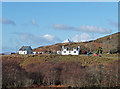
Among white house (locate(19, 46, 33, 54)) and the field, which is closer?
the field

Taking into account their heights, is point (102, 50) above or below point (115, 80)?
above

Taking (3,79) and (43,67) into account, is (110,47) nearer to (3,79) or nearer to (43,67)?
(43,67)

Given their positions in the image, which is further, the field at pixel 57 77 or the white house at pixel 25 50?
the white house at pixel 25 50

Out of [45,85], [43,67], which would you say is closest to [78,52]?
[43,67]

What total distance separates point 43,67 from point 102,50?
4609 cm

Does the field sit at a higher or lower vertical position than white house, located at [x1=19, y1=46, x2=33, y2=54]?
lower

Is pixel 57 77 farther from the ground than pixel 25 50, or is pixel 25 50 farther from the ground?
pixel 25 50

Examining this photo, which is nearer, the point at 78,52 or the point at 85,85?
the point at 85,85

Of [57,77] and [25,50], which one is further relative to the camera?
[25,50]

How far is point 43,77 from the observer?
39.4 meters

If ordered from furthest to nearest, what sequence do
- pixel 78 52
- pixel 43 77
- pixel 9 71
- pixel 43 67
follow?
pixel 78 52, pixel 43 67, pixel 43 77, pixel 9 71

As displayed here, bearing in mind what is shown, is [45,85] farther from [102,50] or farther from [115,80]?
[102,50]

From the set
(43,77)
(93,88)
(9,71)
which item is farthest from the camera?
(43,77)

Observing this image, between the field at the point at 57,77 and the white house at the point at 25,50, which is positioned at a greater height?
the white house at the point at 25,50
